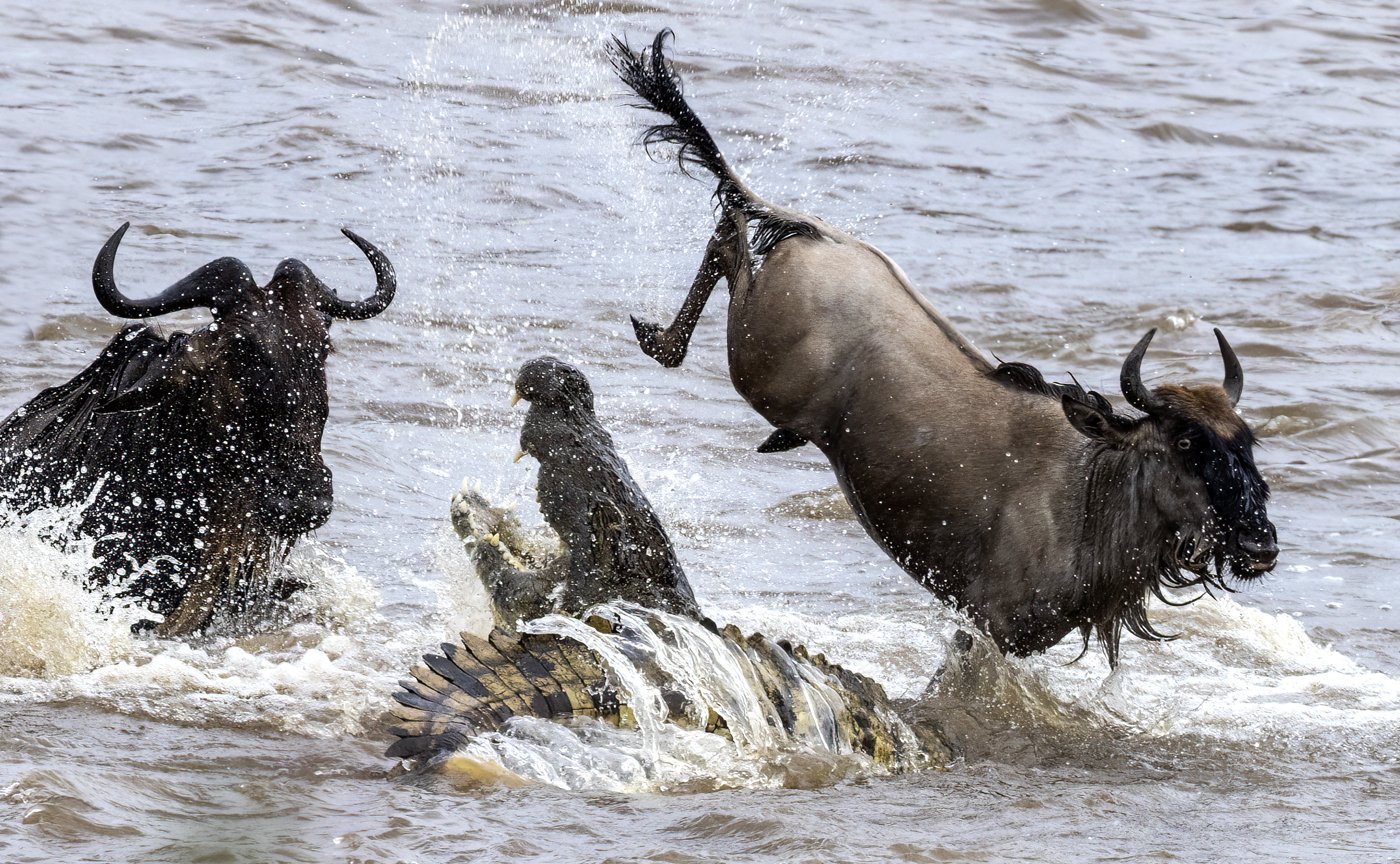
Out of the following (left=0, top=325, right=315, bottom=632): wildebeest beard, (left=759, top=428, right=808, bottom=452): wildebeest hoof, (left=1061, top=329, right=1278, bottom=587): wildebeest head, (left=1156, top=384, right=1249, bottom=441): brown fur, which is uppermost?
(left=1156, top=384, right=1249, bottom=441): brown fur

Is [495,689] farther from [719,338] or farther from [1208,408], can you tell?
[719,338]

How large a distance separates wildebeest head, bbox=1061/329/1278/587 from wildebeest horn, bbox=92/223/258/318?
2.87 m

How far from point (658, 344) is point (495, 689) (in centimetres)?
205

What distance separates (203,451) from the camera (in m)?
6.63

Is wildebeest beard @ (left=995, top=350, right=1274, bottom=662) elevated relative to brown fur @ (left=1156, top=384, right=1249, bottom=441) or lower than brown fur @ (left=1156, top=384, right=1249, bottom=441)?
lower

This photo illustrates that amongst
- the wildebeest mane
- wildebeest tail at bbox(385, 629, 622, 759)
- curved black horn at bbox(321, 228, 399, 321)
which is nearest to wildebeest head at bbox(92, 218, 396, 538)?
curved black horn at bbox(321, 228, 399, 321)

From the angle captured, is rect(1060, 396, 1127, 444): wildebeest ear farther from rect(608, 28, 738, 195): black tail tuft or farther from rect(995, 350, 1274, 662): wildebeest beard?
rect(608, 28, 738, 195): black tail tuft

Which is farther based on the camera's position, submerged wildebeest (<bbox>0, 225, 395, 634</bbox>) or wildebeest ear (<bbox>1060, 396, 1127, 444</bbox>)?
submerged wildebeest (<bbox>0, 225, 395, 634</bbox>)

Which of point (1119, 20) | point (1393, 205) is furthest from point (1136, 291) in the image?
point (1119, 20)

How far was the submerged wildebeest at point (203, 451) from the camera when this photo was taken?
6.44 metres

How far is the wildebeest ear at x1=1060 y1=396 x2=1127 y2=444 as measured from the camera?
5.89m

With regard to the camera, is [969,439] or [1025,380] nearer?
[969,439]

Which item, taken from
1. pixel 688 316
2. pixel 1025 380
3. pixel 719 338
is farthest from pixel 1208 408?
pixel 719 338

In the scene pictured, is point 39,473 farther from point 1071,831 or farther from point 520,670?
point 1071,831
